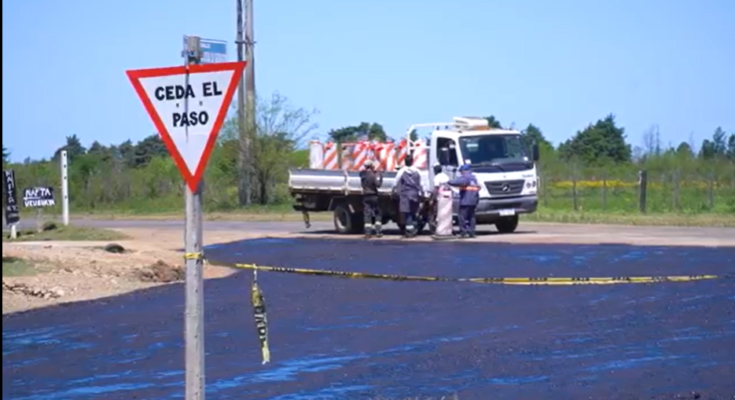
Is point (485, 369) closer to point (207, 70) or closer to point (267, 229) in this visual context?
point (207, 70)

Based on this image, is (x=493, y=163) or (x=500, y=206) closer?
(x=500, y=206)

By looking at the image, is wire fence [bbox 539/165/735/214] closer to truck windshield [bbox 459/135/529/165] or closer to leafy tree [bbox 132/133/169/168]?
truck windshield [bbox 459/135/529/165]

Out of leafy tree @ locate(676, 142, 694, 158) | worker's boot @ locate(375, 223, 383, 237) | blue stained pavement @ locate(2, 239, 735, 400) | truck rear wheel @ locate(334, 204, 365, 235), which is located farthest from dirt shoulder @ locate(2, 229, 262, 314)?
leafy tree @ locate(676, 142, 694, 158)

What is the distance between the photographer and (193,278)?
8.06 m

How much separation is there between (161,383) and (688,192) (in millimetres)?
36522

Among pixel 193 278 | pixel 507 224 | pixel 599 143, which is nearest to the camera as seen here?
pixel 193 278

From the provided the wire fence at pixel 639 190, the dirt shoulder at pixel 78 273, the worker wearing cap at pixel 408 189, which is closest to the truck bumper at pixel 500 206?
the worker wearing cap at pixel 408 189

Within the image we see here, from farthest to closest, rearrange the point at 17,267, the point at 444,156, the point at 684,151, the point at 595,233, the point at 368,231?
the point at 684,151, the point at 444,156, the point at 595,233, the point at 368,231, the point at 17,267

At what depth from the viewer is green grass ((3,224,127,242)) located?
31.2m

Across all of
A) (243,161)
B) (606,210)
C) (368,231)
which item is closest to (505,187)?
(368,231)

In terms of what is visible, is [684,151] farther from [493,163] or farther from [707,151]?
[493,163]

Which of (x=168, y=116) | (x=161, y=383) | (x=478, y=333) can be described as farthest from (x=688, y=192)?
(x=168, y=116)

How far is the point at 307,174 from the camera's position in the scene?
106 ft

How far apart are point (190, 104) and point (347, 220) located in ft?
79.3
